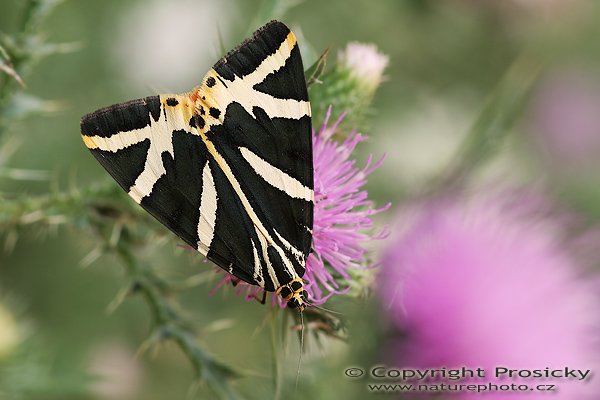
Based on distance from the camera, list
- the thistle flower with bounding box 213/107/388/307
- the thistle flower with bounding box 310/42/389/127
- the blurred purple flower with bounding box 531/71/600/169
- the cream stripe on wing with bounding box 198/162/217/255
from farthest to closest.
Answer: the blurred purple flower with bounding box 531/71/600/169 → the thistle flower with bounding box 310/42/389/127 → the thistle flower with bounding box 213/107/388/307 → the cream stripe on wing with bounding box 198/162/217/255

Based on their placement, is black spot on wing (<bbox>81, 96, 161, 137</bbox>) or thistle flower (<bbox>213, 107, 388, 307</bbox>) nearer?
black spot on wing (<bbox>81, 96, 161, 137</bbox>)

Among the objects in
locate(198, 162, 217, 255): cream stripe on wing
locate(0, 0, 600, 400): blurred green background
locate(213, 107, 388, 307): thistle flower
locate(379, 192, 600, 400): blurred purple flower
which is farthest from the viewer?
locate(0, 0, 600, 400): blurred green background

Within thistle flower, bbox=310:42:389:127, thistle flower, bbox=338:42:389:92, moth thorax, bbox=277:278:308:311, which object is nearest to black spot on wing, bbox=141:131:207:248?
moth thorax, bbox=277:278:308:311

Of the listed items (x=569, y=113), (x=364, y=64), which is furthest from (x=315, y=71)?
(x=569, y=113)

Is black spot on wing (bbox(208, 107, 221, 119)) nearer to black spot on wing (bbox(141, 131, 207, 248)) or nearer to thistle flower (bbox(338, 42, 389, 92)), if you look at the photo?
black spot on wing (bbox(141, 131, 207, 248))

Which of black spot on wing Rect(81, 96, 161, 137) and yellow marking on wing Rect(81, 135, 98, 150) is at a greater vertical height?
black spot on wing Rect(81, 96, 161, 137)

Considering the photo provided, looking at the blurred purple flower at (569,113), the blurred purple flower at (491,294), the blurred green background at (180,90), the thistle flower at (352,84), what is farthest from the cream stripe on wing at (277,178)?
the blurred purple flower at (569,113)

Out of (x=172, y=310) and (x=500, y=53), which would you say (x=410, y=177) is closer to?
(x=500, y=53)

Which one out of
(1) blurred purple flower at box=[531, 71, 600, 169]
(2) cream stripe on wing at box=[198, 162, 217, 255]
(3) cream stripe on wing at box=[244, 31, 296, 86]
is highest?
(1) blurred purple flower at box=[531, 71, 600, 169]

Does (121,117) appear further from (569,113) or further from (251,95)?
(569,113)
